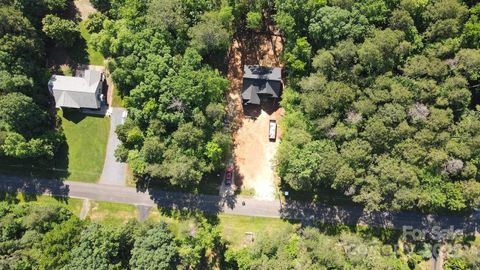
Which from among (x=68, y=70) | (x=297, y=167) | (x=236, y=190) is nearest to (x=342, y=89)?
(x=297, y=167)

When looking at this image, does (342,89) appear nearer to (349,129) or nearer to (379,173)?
(349,129)

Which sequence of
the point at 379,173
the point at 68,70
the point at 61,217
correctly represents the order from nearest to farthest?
the point at 379,173
the point at 61,217
the point at 68,70

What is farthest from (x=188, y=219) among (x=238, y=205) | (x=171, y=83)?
(x=171, y=83)

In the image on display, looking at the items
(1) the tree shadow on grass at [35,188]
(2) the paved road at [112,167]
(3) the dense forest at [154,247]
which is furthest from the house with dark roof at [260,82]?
(1) the tree shadow on grass at [35,188]

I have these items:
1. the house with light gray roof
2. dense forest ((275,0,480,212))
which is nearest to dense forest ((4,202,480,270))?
dense forest ((275,0,480,212))

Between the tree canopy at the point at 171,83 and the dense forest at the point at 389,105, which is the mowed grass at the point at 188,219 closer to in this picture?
the tree canopy at the point at 171,83
